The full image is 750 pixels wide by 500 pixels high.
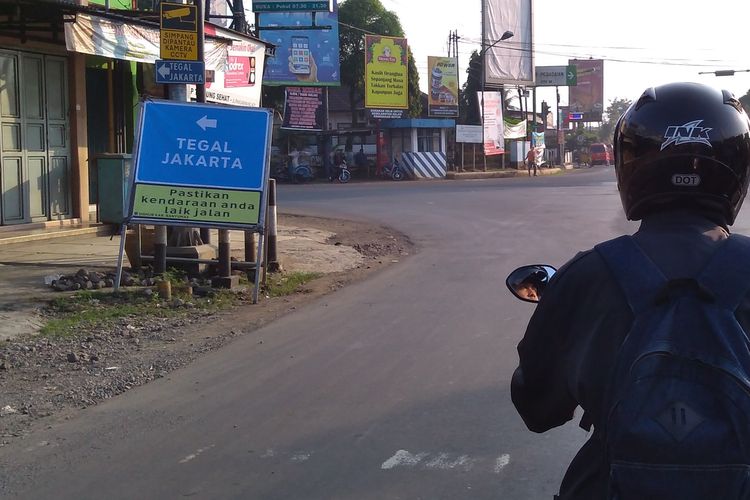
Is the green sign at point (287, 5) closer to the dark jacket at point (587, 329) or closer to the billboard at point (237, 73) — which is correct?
the billboard at point (237, 73)

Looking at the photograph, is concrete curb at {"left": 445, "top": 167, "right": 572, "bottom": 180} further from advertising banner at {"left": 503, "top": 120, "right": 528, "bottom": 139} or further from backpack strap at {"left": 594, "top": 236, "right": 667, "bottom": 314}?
backpack strap at {"left": 594, "top": 236, "right": 667, "bottom": 314}

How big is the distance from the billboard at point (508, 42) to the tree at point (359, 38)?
4.53m

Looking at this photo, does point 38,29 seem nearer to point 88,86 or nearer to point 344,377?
point 88,86

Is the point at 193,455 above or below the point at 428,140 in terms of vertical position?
below

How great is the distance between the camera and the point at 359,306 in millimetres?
9523

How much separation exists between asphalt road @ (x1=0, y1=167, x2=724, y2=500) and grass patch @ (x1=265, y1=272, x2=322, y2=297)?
0.87 meters

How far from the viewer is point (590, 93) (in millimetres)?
99375

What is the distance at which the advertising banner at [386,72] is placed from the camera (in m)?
44.9

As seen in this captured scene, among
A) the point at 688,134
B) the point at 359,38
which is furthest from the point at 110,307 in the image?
the point at 359,38

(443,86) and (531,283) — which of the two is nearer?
(531,283)

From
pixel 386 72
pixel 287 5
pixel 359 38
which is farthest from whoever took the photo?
pixel 359 38

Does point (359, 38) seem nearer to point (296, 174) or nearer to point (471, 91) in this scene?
point (471, 91)

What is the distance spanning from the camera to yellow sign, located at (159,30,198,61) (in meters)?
10.6

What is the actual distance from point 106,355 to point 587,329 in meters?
6.19
